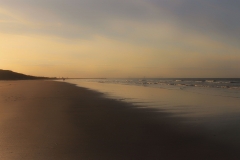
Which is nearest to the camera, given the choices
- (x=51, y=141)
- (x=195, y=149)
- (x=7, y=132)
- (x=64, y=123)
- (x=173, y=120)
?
A: (x=195, y=149)

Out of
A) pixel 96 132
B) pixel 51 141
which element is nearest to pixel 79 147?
pixel 51 141

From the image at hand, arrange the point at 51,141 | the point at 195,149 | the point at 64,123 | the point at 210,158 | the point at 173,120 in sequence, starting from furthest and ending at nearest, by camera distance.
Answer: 1. the point at 173,120
2. the point at 64,123
3. the point at 51,141
4. the point at 195,149
5. the point at 210,158

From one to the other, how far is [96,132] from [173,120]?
382 centimetres

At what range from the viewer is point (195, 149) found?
6.30 metres

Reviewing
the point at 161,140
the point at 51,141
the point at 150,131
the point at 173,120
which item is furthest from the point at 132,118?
the point at 51,141

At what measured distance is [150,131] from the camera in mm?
8320

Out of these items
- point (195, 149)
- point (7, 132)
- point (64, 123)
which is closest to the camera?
point (195, 149)

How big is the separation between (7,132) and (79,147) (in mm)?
3009

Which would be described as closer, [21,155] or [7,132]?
[21,155]

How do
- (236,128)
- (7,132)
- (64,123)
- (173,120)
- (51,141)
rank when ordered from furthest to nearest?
(173,120)
(64,123)
(236,128)
(7,132)
(51,141)

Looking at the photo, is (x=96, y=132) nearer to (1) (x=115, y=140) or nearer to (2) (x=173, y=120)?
(1) (x=115, y=140)

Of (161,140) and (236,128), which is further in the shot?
(236,128)

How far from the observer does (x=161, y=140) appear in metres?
7.18

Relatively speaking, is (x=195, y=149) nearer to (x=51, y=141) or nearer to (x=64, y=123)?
(x=51, y=141)
